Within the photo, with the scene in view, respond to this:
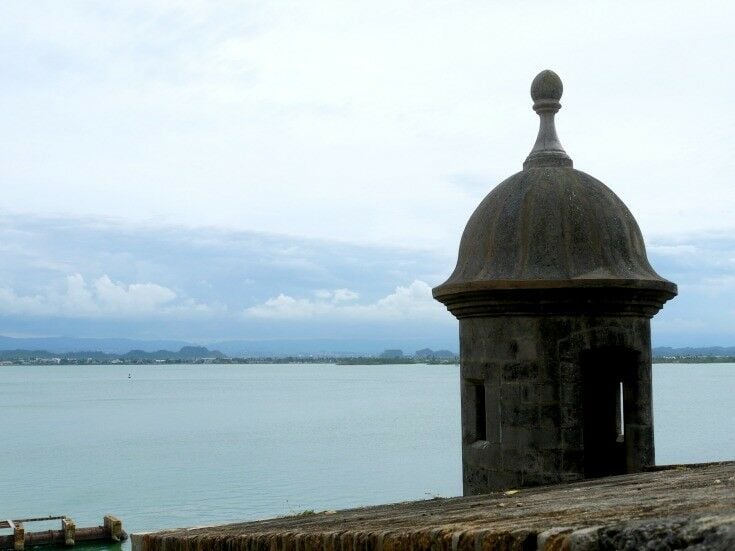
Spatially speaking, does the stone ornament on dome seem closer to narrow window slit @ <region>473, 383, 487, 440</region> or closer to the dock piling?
narrow window slit @ <region>473, 383, 487, 440</region>

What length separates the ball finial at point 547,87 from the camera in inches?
289

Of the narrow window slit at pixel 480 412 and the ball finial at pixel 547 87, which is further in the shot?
the ball finial at pixel 547 87

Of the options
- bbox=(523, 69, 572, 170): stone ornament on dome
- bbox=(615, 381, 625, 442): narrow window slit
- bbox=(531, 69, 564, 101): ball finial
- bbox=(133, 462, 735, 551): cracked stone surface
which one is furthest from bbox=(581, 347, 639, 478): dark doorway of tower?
bbox=(133, 462, 735, 551): cracked stone surface

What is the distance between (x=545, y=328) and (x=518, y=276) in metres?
0.39

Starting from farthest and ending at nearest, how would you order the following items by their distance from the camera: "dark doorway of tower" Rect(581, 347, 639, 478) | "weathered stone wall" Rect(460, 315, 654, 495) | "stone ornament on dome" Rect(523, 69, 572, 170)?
"stone ornament on dome" Rect(523, 69, 572, 170)
"dark doorway of tower" Rect(581, 347, 639, 478)
"weathered stone wall" Rect(460, 315, 654, 495)

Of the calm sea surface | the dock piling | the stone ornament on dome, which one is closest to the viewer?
the stone ornament on dome

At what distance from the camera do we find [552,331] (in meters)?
6.49

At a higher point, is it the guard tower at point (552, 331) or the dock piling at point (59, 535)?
the guard tower at point (552, 331)

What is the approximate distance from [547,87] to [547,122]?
0.86 feet

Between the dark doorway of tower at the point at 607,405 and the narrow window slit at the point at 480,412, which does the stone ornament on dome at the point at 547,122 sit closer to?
the dark doorway of tower at the point at 607,405

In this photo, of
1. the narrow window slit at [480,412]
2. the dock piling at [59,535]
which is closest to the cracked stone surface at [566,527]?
the narrow window slit at [480,412]

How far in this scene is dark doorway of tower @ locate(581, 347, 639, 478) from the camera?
21.8ft

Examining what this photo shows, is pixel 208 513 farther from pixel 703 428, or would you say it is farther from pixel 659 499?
pixel 703 428

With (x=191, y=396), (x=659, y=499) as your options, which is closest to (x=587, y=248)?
(x=659, y=499)
